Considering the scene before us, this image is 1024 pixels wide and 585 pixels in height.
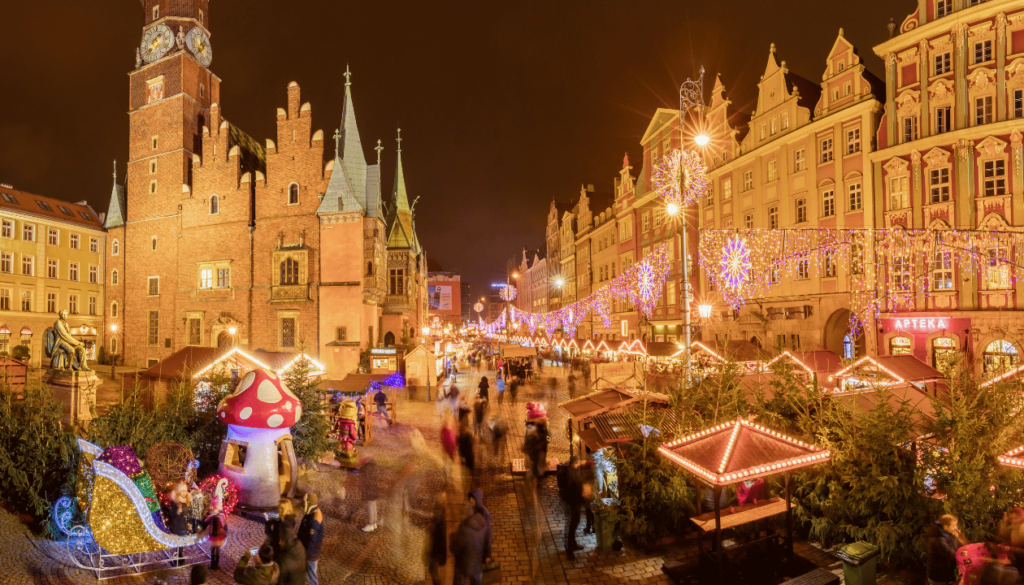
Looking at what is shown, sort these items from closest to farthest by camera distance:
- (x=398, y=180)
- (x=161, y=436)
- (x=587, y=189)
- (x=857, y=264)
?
1. (x=161, y=436)
2. (x=857, y=264)
3. (x=398, y=180)
4. (x=587, y=189)

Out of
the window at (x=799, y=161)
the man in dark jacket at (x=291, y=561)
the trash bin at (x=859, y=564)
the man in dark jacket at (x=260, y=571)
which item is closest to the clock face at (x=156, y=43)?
the window at (x=799, y=161)

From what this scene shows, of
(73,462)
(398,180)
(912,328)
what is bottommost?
(73,462)

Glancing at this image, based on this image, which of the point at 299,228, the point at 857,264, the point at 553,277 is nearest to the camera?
the point at 857,264

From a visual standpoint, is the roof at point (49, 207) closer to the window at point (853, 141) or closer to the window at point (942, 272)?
the window at point (853, 141)

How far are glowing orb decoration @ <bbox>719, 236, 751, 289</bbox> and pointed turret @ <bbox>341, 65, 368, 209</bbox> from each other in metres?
21.9

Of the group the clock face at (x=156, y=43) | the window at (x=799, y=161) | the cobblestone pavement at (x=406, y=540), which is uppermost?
the clock face at (x=156, y=43)

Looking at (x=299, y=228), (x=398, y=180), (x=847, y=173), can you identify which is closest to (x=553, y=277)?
(x=398, y=180)

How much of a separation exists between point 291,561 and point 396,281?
34656 mm

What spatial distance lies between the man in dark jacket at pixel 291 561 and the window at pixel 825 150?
94.0ft

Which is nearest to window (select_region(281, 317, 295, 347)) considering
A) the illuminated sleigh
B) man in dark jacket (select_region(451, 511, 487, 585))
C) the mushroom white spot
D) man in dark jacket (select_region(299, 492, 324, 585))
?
the mushroom white spot

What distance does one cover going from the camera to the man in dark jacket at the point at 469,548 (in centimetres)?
655

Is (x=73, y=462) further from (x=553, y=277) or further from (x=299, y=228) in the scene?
(x=553, y=277)

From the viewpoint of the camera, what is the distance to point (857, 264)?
24.4 meters

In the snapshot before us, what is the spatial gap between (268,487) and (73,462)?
10.1ft
